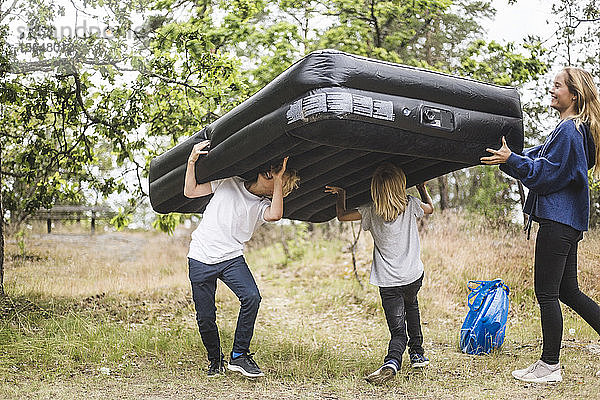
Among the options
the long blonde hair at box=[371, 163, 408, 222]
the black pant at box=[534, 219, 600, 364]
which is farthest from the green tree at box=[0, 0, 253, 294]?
the black pant at box=[534, 219, 600, 364]

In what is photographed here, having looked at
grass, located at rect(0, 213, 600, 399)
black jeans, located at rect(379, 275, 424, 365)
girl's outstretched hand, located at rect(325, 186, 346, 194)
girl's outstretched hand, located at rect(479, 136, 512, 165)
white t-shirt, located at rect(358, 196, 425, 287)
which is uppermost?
girl's outstretched hand, located at rect(479, 136, 512, 165)

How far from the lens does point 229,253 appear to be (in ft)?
13.4

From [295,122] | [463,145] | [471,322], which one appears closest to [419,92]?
[463,145]

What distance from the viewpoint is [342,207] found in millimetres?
4562

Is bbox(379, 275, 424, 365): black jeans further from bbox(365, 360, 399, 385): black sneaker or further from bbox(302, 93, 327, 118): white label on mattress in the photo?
bbox(302, 93, 327, 118): white label on mattress

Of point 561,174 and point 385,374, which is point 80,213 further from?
point 561,174

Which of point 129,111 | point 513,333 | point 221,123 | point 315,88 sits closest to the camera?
point 315,88

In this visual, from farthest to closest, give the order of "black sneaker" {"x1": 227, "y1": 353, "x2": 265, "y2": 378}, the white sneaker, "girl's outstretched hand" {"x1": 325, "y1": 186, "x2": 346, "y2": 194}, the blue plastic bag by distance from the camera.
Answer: the blue plastic bag < "girl's outstretched hand" {"x1": 325, "y1": 186, "x2": 346, "y2": 194} < "black sneaker" {"x1": 227, "y1": 353, "x2": 265, "y2": 378} < the white sneaker

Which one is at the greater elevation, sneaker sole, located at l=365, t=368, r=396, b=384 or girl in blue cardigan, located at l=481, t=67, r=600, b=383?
girl in blue cardigan, located at l=481, t=67, r=600, b=383

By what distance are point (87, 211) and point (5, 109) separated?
6.33 metres

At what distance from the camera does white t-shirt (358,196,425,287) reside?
4133 millimetres

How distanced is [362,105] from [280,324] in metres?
4.21

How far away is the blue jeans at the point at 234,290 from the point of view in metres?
4.07

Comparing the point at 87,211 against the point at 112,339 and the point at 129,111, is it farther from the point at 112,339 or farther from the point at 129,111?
the point at 112,339
